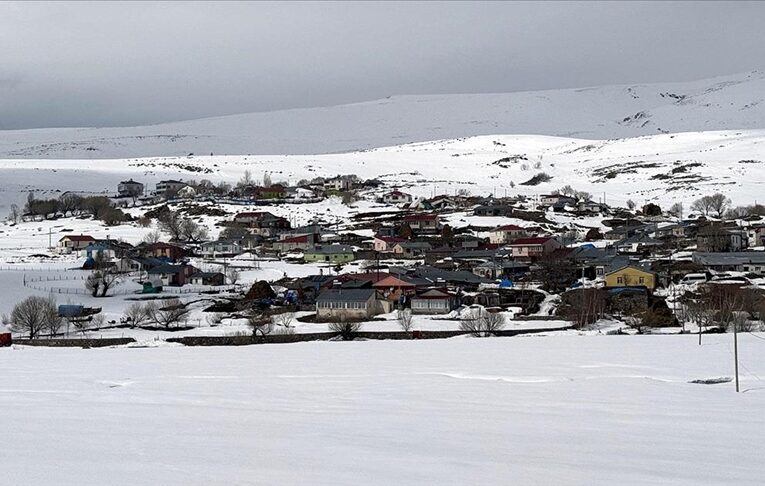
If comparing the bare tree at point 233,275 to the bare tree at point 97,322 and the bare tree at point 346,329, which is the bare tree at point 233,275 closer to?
the bare tree at point 97,322

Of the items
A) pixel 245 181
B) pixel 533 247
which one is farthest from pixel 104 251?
pixel 245 181

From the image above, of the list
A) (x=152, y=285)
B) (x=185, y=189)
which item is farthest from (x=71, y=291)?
(x=185, y=189)

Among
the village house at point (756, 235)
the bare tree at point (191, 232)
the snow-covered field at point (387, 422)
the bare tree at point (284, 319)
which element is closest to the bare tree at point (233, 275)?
the bare tree at point (284, 319)

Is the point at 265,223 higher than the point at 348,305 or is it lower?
higher

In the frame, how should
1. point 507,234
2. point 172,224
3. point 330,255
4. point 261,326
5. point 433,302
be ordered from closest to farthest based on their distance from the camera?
point 261,326 → point 433,302 → point 330,255 → point 507,234 → point 172,224

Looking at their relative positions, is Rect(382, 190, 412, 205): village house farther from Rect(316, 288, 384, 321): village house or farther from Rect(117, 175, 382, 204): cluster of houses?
Rect(316, 288, 384, 321): village house

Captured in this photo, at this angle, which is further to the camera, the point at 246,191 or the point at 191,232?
the point at 246,191

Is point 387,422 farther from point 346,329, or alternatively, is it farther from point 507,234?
point 507,234
